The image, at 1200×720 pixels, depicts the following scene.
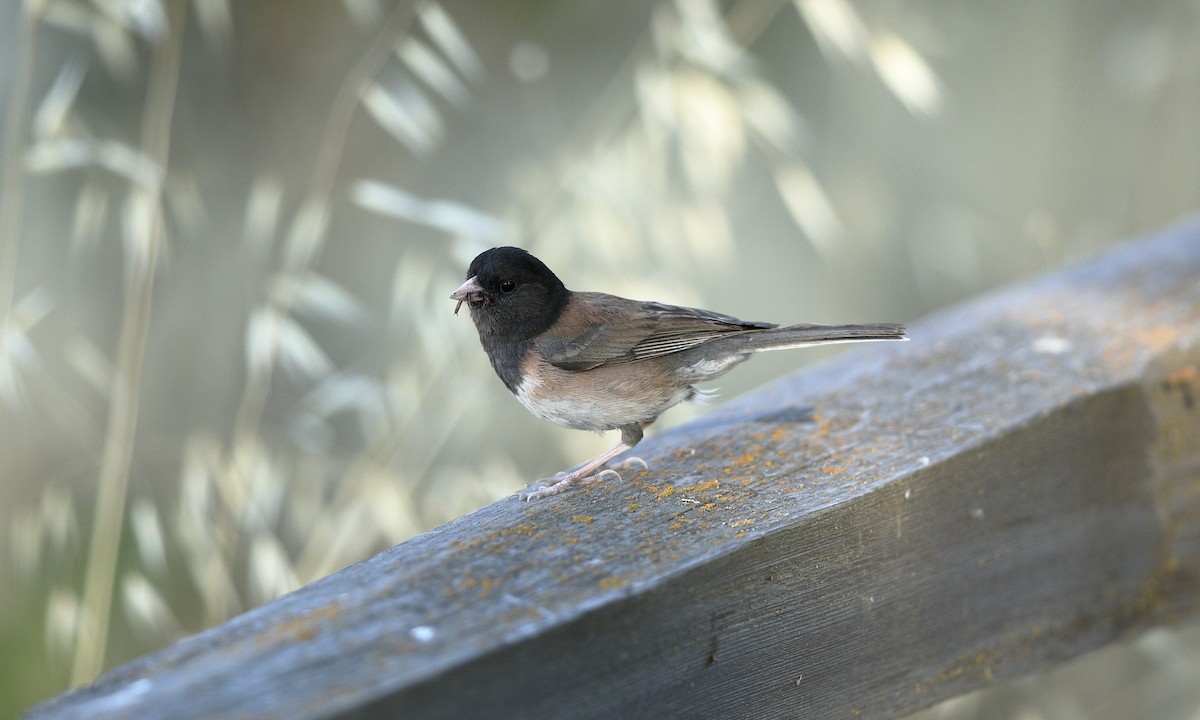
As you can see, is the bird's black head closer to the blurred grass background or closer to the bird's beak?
the bird's beak

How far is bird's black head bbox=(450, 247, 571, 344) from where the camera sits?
1.58 metres

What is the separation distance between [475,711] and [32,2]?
1588 mm

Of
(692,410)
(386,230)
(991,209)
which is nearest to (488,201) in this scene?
(386,230)

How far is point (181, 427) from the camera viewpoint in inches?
129

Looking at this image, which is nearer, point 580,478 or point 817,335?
point 580,478

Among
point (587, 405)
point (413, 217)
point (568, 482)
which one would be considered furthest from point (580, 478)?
point (413, 217)

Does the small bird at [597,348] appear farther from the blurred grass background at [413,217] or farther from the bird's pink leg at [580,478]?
the blurred grass background at [413,217]

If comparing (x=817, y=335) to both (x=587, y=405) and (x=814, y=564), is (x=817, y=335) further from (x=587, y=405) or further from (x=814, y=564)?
(x=814, y=564)

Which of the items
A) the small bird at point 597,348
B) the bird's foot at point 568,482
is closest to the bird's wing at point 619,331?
the small bird at point 597,348

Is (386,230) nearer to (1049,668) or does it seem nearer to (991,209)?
(991,209)

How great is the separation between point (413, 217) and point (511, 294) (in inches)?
18.7

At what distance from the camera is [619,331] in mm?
1789

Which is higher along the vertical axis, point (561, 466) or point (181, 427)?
point (181, 427)

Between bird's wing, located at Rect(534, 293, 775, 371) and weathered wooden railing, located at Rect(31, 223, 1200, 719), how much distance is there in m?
0.13
